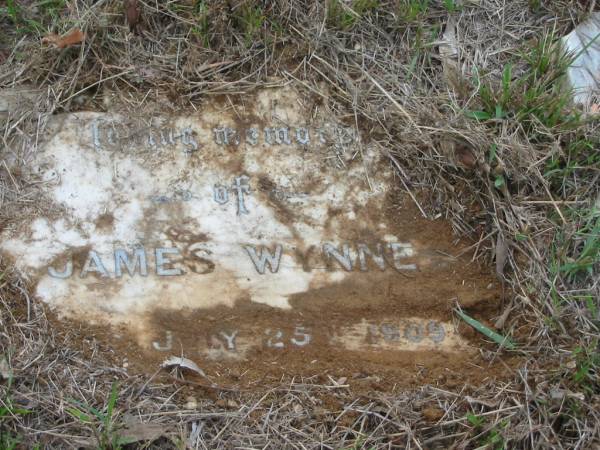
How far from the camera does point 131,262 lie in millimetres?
2508

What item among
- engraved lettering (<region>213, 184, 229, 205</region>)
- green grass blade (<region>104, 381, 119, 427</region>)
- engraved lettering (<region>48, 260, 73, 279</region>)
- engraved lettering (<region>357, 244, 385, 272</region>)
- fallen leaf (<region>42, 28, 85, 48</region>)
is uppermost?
fallen leaf (<region>42, 28, 85, 48</region>)

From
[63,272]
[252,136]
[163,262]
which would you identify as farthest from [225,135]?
[63,272]

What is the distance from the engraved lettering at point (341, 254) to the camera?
8.28 feet

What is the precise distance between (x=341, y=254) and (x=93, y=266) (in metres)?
1.00

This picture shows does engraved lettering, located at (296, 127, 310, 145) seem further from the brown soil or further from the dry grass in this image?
the brown soil

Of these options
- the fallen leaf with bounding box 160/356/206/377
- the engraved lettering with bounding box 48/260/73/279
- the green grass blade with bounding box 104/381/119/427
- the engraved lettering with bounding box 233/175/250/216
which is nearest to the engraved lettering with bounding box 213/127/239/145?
the engraved lettering with bounding box 233/175/250/216

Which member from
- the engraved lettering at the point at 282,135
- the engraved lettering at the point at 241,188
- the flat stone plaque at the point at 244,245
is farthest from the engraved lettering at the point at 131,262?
the engraved lettering at the point at 282,135

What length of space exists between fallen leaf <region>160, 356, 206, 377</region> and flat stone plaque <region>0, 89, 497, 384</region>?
3 cm

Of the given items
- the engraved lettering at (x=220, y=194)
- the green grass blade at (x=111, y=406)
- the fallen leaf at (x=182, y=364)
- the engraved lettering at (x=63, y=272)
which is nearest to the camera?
the green grass blade at (x=111, y=406)

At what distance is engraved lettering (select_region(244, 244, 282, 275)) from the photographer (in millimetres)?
2518

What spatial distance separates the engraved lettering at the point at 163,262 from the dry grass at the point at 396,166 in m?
0.39

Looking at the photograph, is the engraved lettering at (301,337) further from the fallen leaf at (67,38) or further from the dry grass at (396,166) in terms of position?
the fallen leaf at (67,38)

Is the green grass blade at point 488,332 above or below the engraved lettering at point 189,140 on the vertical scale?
below

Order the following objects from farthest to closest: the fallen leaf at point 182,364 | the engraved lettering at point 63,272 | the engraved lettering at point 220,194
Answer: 1. the engraved lettering at point 220,194
2. the engraved lettering at point 63,272
3. the fallen leaf at point 182,364
